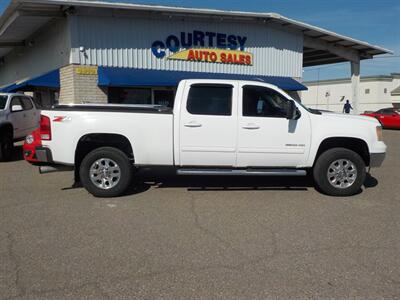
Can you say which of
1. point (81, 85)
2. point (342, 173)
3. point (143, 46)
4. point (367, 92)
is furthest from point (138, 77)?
point (367, 92)

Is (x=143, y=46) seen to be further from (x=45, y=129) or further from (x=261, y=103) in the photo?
(x=261, y=103)

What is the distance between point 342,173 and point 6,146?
8391 millimetres

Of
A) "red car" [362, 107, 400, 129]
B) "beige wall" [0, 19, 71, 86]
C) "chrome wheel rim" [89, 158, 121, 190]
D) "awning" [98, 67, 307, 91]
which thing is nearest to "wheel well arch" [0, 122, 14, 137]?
"awning" [98, 67, 307, 91]

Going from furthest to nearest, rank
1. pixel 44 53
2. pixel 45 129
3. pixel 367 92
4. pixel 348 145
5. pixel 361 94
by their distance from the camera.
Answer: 1. pixel 361 94
2. pixel 367 92
3. pixel 44 53
4. pixel 348 145
5. pixel 45 129

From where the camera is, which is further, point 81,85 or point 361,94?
point 361,94

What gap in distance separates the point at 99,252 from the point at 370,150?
4.78 m

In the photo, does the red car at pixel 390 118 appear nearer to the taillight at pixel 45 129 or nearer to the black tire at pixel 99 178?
the black tire at pixel 99 178

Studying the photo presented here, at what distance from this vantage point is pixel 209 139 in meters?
6.10

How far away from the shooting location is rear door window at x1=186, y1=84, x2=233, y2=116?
614 cm

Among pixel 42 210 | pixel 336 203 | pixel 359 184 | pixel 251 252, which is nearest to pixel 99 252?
pixel 251 252

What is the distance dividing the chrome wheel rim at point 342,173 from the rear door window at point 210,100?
6.63ft

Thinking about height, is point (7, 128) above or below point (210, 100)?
below

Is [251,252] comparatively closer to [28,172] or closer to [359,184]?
[359,184]

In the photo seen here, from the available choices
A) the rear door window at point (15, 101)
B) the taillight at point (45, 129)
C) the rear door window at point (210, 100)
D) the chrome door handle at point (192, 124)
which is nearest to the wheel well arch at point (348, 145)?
the rear door window at point (210, 100)
